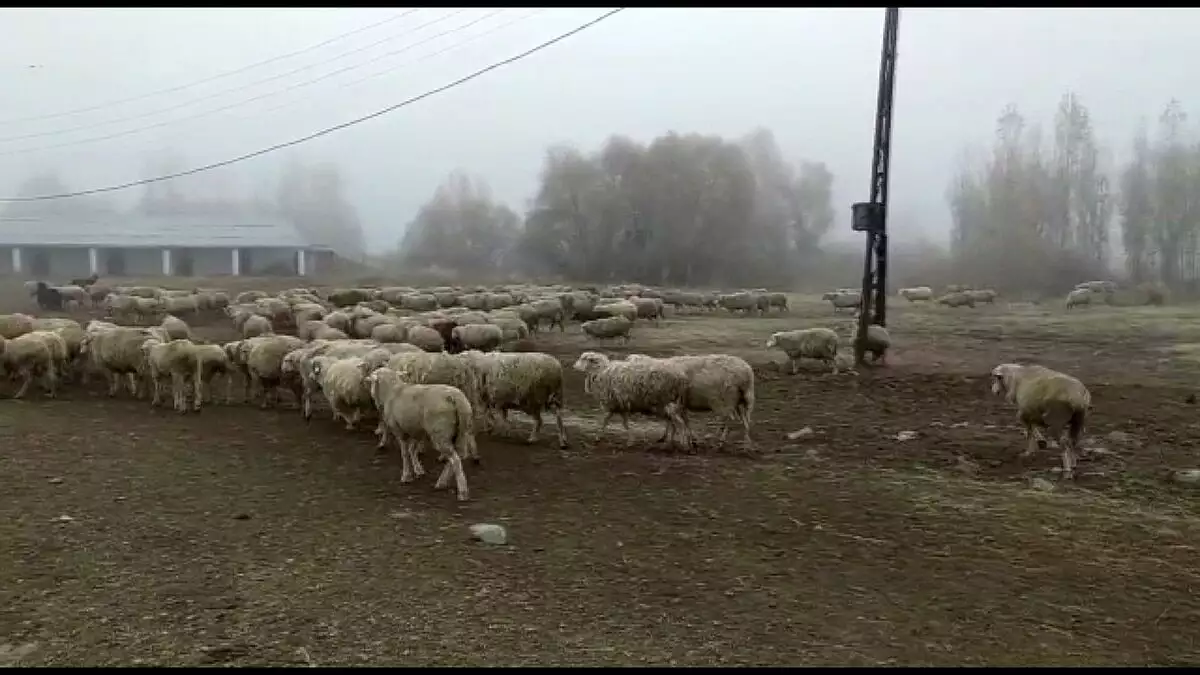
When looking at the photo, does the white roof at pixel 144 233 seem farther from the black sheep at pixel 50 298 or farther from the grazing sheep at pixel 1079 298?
the grazing sheep at pixel 1079 298

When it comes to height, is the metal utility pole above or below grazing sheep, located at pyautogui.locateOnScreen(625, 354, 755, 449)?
above

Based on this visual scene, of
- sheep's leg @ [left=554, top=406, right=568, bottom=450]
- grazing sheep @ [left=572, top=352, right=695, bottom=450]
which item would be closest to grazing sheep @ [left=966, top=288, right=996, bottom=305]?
grazing sheep @ [left=572, top=352, right=695, bottom=450]

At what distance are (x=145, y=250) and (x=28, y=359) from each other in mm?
59223

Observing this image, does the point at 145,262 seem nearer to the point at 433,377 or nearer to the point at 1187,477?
the point at 433,377

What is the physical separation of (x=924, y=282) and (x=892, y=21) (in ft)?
170

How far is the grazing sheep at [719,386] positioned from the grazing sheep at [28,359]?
9970 millimetres

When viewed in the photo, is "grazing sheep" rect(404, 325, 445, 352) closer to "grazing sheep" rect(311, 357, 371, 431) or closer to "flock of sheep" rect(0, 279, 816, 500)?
"flock of sheep" rect(0, 279, 816, 500)

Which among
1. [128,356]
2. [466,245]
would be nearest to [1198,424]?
[128,356]

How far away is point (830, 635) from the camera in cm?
589

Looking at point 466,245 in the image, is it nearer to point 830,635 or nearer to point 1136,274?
point 1136,274

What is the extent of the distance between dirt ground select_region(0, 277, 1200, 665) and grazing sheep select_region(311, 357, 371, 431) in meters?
0.38

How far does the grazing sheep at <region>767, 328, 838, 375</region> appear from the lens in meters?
18.5

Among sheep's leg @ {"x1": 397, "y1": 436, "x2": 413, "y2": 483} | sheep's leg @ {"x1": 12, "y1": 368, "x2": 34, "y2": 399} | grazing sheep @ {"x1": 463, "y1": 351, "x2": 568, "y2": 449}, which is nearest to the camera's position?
sheep's leg @ {"x1": 397, "y1": 436, "x2": 413, "y2": 483}

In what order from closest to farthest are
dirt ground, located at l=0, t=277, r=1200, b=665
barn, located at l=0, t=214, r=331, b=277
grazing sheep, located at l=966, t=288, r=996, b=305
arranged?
1. dirt ground, located at l=0, t=277, r=1200, b=665
2. grazing sheep, located at l=966, t=288, r=996, b=305
3. barn, located at l=0, t=214, r=331, b=277
